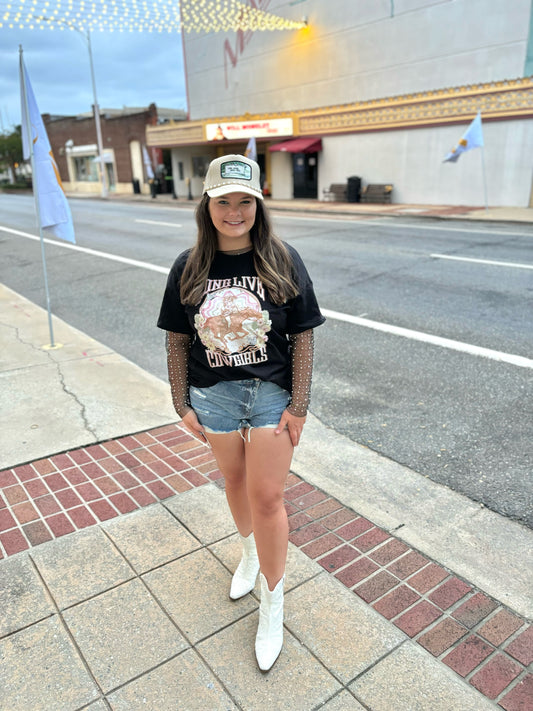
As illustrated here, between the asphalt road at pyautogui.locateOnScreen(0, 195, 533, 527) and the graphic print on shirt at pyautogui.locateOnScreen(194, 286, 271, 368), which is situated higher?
the graphic print on shirt at pyautogui.locateOnScreen(194, 286, 271, 368)

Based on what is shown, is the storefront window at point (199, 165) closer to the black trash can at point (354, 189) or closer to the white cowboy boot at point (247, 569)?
the black trash can at point (354, 189)

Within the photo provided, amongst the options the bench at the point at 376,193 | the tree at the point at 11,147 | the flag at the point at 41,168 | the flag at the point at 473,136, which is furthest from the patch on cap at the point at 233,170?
the tree at the point at 11,147

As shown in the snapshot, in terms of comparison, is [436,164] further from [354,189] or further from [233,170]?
[233,170]

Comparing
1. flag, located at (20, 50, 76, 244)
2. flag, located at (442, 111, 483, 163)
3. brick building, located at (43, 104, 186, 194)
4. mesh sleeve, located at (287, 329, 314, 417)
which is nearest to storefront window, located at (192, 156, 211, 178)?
brick building, located at (43, 104, 186, 194)

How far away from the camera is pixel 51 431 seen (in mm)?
4133

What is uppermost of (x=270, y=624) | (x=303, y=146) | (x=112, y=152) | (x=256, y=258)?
(x=112, y=152)

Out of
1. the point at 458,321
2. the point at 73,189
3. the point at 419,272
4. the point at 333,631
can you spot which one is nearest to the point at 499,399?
the point at 458,321

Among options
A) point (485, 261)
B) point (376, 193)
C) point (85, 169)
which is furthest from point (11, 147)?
point (485, 261)

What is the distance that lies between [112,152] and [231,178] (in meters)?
43.3

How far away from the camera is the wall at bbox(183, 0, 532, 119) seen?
19.6m

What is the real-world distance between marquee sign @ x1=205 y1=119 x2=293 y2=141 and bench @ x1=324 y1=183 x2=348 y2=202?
3.53 meters

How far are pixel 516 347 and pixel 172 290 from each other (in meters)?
4.70

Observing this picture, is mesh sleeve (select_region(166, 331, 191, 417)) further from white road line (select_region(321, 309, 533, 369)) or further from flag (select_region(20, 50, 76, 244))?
white road line (select_region(321, 309, 533, 369))

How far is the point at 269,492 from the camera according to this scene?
2.17 m
